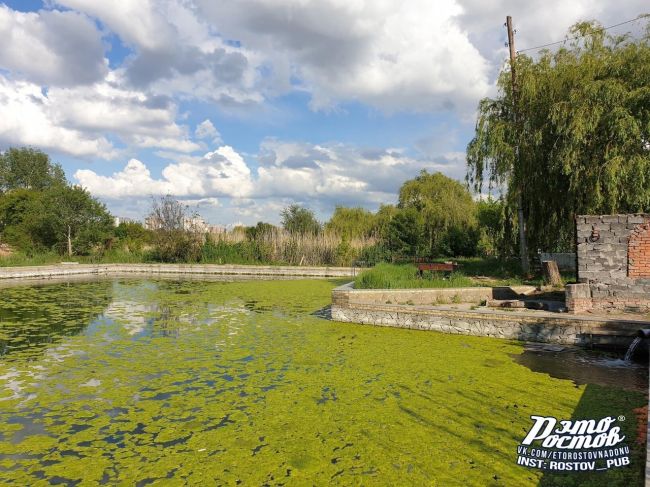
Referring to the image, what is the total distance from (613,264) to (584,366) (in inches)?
129

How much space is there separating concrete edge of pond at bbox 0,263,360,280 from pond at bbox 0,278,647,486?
12851 mm

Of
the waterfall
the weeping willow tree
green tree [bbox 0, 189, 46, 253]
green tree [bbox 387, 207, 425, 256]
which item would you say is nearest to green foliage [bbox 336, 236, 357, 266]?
green tree [bbox 387, 207, 425, 256]

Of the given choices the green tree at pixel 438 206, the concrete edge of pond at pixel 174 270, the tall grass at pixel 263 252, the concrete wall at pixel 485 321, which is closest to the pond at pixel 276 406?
the concrete wall at pixel 485 321

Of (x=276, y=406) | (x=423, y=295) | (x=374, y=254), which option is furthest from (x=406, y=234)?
(x=276, y=406)

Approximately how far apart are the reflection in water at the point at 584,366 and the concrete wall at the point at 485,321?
1.06ft

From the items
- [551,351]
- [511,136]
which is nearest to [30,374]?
[551,351]

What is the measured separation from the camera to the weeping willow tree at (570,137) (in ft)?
39.3

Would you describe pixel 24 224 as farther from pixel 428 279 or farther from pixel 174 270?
pixel 428 279

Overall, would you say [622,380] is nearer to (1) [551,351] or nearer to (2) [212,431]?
(1) [551,351]

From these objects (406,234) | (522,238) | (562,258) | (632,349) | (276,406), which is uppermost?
(406,234)

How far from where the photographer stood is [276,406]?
4.96m

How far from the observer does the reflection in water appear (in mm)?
5887

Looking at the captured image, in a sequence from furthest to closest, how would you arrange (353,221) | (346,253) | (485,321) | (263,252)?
1. (353,221)
2. (263,252)
3. (346,253)
4. (485,321)

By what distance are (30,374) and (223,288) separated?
10582 mm
